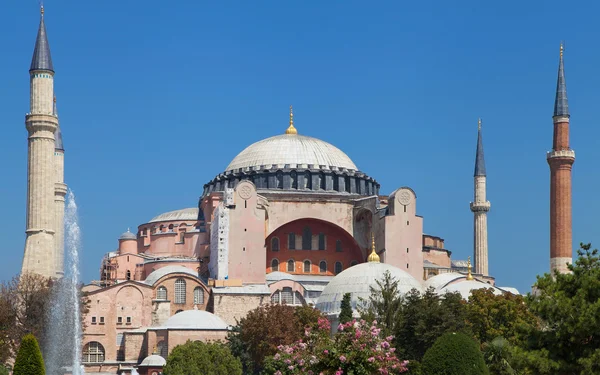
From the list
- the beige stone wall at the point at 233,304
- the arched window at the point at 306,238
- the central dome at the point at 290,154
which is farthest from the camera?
the central dome at the point at 290,154

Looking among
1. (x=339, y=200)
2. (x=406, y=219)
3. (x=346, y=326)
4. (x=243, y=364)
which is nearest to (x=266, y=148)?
(x=339, y=200)

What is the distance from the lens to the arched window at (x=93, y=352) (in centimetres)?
A: 4981

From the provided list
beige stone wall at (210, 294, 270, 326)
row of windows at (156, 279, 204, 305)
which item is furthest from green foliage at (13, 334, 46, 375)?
row of windows at (156, 279, 204, 305)

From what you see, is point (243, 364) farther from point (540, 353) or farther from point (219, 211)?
point (540, 353)

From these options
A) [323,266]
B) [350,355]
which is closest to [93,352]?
[323,266]

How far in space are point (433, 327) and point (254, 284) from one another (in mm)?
17083

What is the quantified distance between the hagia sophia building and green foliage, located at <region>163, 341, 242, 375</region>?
5.87m

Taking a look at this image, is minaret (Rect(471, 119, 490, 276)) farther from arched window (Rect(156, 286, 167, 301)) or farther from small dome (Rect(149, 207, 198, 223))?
arched window (Rect(156, 286, 167, 301))

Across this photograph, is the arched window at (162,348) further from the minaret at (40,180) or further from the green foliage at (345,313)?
the green foliage at (345,313)

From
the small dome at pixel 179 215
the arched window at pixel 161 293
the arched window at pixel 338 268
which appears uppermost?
the small dome at pixel 179 215

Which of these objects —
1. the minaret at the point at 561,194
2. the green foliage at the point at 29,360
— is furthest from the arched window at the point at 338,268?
the green foliage at the point at 29,360

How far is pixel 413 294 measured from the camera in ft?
130

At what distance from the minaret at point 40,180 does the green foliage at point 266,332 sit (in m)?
11.0

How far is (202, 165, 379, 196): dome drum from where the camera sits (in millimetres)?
57156
